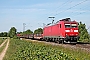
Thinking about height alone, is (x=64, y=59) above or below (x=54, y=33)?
below

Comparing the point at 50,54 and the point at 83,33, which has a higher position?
the point at 83,33

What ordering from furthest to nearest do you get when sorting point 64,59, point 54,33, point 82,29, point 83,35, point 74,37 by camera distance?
point 82,29, point 83,35, point 54,33, point 74,37, point 64,59

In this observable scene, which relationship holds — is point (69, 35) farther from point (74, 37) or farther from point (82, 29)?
point (82, 29)

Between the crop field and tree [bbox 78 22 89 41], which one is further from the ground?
tree [bbox 78 22 89 41]

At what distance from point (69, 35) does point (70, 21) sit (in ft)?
8.07

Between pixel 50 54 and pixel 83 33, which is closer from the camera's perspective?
pixel 50 54

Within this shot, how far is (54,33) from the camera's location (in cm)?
5075

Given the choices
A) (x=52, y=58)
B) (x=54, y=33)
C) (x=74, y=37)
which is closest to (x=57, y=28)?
(x=54, y=33)

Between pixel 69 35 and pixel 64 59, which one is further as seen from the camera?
pixel 69 35

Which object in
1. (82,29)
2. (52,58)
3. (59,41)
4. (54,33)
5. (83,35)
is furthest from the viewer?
(82,29)

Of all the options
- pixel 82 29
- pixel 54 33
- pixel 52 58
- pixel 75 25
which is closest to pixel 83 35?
pixel 82 29

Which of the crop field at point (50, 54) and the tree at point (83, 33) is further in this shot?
the tree at point (83, 33)

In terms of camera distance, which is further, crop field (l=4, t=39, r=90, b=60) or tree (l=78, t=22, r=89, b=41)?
tree (l=78, t=22, r=89, b=41)

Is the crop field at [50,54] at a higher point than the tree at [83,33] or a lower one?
lower
